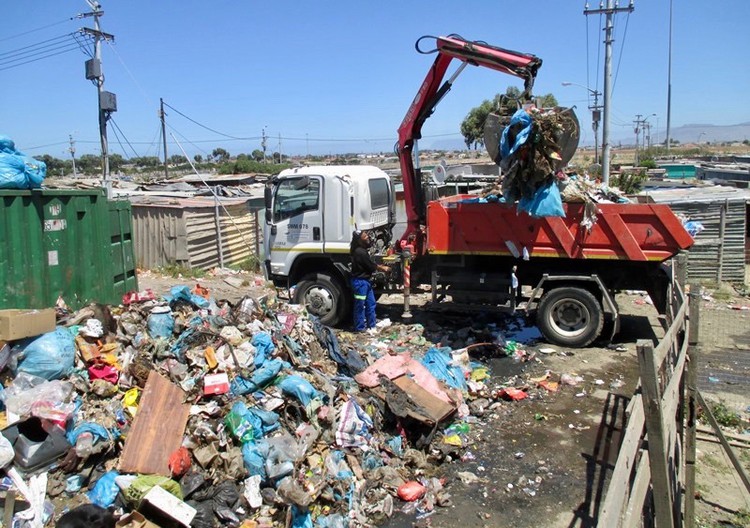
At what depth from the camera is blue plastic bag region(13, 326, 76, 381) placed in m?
4.96

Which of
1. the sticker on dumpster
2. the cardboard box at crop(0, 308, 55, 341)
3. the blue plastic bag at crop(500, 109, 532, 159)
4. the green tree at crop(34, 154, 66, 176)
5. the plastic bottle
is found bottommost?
the plastic bottle

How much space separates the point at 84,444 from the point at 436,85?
23.0 ft

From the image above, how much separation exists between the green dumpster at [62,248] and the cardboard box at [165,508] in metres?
3.43

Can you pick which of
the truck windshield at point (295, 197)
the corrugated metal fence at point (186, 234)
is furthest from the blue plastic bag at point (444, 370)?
the corrugated metal fence at point (186, 234)

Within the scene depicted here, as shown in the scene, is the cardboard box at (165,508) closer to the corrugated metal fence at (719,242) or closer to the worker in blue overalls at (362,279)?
the worker in blue overalls at (362,279)

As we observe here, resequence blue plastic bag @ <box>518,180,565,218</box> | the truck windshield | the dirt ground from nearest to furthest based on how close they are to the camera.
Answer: the dirt ground < blue plastic bag @ <box>518,180,565,218</box> < the truck windshield

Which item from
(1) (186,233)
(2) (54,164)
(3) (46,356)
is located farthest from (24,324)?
(2) (54,164)

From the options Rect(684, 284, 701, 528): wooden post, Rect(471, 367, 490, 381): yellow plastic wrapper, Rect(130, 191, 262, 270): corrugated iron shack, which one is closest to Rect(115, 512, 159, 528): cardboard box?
Rect(684, 284, 701, 528): wooden post

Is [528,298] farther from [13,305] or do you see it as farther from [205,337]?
[13,305]

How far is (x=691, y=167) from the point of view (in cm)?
3856

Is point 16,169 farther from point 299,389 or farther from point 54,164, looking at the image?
point 54,164

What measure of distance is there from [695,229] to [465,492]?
5.51 meters

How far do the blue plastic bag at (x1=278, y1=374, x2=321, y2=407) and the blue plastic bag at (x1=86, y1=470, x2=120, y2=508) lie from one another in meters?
1.55

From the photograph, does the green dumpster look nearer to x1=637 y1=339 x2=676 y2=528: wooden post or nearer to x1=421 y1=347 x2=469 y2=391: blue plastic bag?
x1=421 y1=347 x2=469 y2=391: blue plastic bag
